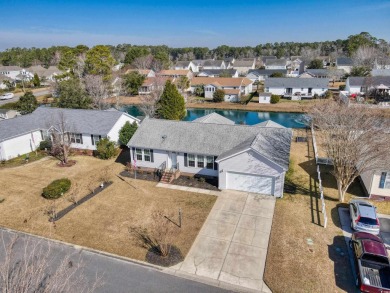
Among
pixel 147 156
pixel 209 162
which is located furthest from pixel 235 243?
pixel 147 156

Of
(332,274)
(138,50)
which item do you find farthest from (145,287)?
(138,50)

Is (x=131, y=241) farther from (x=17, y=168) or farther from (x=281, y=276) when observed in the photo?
(x=17, y=168)

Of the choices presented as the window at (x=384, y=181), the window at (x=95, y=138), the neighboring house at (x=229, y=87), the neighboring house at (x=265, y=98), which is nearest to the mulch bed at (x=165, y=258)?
the window at (x=384, y=181)

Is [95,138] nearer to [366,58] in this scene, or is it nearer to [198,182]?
[198,182]

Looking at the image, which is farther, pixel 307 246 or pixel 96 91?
pixel 96 91

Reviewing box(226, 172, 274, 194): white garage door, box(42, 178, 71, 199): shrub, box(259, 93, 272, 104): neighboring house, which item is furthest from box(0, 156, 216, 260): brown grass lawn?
box(259, 93, 272, 104): neighboring house
